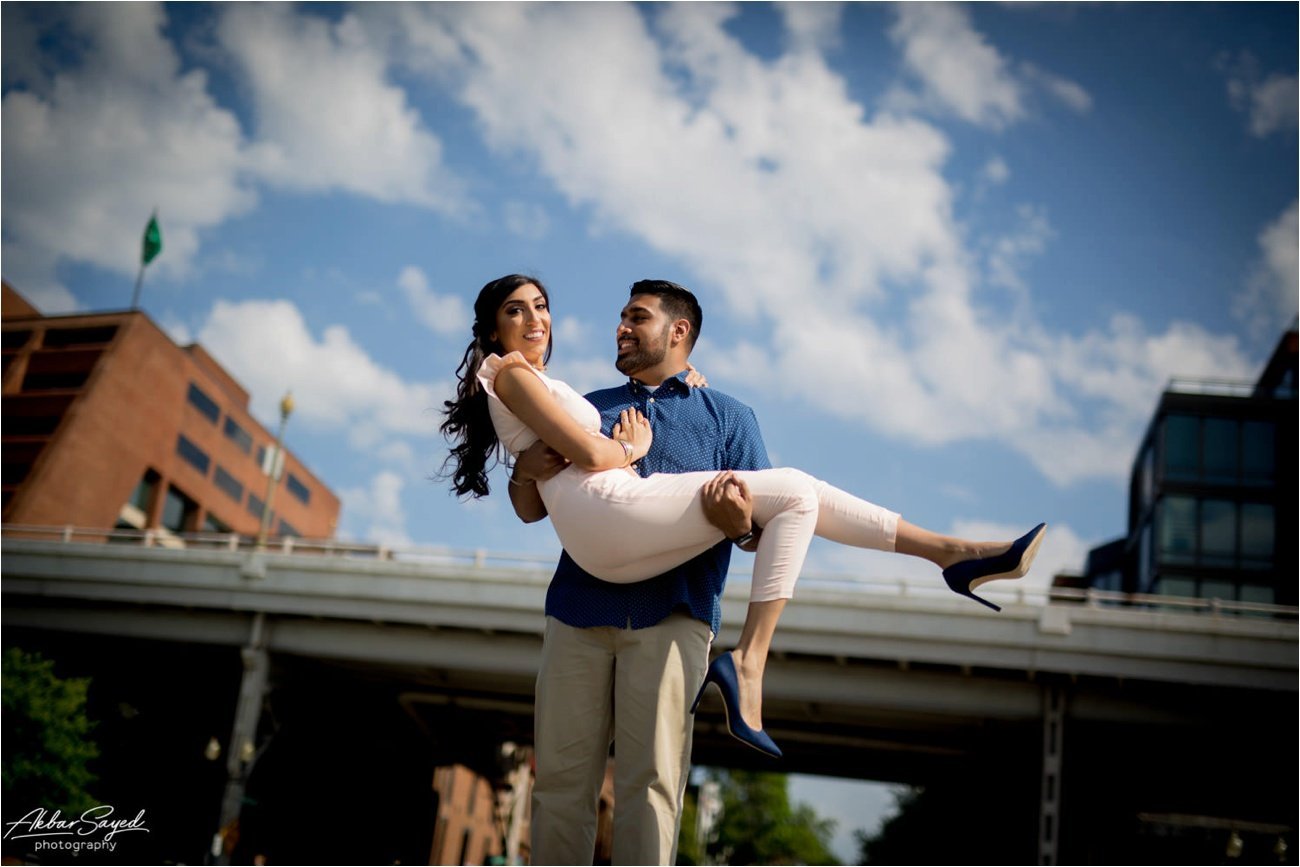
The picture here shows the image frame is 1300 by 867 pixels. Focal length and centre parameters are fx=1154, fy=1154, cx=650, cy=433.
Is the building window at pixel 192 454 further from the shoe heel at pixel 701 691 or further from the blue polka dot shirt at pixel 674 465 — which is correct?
the shoe heel at pixel 701 691

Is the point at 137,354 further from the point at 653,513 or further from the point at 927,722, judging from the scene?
the point at 653,513

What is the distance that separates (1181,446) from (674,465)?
42443 mm

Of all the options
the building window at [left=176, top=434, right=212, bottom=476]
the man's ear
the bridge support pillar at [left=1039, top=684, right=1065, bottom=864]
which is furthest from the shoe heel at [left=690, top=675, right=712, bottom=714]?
the building window at [left=176, top=434, right=212, bottom=476]

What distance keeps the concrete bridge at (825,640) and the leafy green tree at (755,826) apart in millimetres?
38772

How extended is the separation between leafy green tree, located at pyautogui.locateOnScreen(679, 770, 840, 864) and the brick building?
3387 centimetres

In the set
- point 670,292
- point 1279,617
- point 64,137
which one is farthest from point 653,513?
point 1279,617

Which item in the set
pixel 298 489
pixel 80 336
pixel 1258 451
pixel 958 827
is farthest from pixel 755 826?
pixel 80 336

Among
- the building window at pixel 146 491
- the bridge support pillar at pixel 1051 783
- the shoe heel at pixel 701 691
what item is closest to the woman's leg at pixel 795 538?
the shoe heel at pixel 701 691

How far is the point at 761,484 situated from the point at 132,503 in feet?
178

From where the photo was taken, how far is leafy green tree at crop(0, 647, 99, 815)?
2148cm

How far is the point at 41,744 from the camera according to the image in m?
22.3

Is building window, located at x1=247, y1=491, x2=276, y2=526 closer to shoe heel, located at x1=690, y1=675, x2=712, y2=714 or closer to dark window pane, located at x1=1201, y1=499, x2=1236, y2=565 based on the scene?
dark window pane, located at x1=1201, y1=499, x2=1236, y2=565

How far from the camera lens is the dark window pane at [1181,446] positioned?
41812 millimetres

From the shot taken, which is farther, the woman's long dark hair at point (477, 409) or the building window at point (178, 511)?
the building window at point (178, 511)
